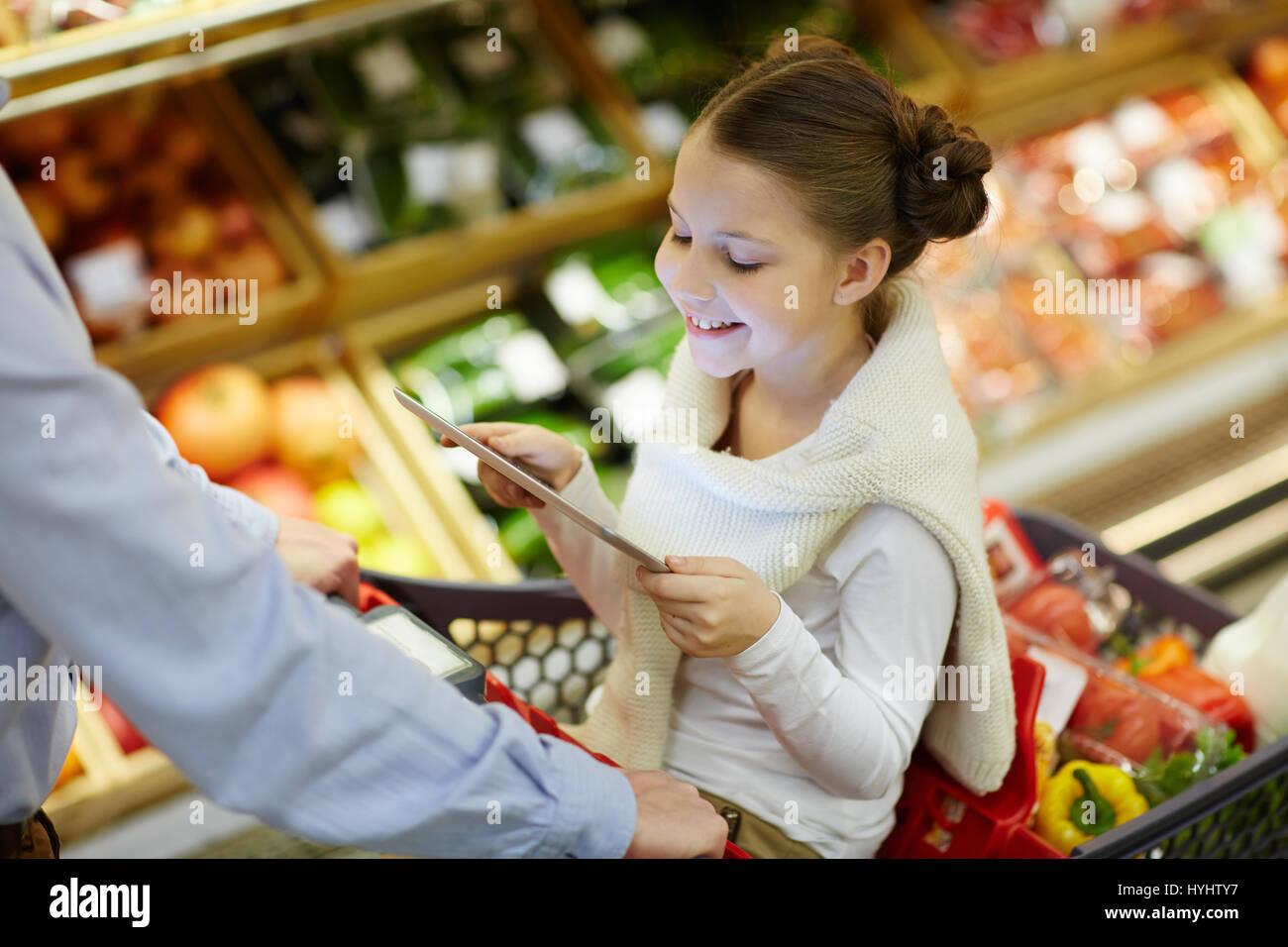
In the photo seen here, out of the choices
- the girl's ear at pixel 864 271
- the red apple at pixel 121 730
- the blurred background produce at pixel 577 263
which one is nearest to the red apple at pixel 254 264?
the blurred background produce at pixel 577 263

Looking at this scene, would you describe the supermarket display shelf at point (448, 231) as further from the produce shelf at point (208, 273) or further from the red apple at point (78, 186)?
the red apple at point (78, 186)

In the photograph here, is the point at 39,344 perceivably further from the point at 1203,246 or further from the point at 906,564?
the point at 1203,246

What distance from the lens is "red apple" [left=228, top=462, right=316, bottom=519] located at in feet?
8.26

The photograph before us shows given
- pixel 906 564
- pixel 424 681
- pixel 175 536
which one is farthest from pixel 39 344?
pixel 906 564

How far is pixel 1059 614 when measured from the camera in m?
1.90

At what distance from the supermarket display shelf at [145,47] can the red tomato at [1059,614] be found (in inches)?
65.7

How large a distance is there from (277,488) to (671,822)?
5.36 feet

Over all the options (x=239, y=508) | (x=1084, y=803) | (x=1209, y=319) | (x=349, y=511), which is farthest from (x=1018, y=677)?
(x=1209, y=319)

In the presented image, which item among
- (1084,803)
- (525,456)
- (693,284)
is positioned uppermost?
(693,284)

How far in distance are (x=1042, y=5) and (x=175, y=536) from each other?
11.0 feet

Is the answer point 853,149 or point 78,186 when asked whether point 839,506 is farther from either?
point 78,186

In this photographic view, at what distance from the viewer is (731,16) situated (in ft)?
10.6

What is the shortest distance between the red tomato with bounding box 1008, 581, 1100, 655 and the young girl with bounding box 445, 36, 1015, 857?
0.46 meters

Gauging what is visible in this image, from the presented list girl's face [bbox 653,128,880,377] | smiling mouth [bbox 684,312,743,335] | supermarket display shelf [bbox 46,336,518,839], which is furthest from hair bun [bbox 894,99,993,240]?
supermarket display shelf [bbox 46,336,518,839]
